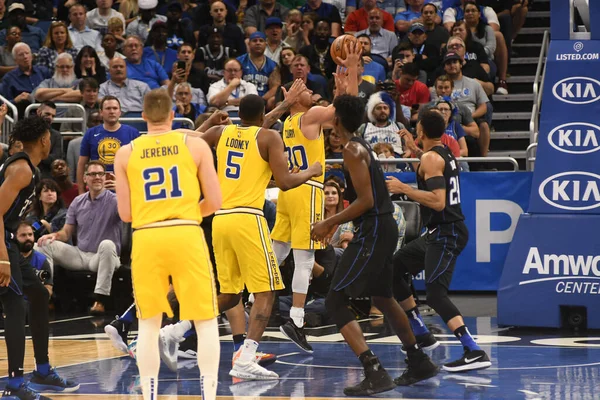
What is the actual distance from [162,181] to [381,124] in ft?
A: 26.6

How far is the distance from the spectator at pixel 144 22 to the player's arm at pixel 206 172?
1188 cm

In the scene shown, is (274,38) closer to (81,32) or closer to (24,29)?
(81,32)

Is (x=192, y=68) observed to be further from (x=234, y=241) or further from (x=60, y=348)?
(x=234, y=241)

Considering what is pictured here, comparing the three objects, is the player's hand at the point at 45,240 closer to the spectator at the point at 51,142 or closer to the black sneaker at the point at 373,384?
the spectator at the point at 51,142

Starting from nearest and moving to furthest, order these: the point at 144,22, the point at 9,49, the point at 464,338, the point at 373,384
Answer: the point at 373,384
the point at 464,338
the point at 9,49
the point at 144,22

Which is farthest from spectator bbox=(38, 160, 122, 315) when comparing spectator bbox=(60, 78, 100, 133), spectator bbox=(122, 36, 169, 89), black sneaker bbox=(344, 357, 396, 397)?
black sneaker bbox=(344, 357, 396, 397)

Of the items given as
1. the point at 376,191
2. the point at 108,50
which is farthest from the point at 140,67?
the point at 376,191

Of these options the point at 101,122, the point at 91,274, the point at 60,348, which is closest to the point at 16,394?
the point at 60,348

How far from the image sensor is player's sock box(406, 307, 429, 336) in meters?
8.95

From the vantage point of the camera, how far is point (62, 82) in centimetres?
1582

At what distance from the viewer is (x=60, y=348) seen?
10289 mm

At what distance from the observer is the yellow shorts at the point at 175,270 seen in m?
6.39

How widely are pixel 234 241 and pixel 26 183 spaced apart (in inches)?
71.4

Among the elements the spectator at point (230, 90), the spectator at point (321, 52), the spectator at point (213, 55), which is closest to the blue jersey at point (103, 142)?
the spectator at point (230, 90)
